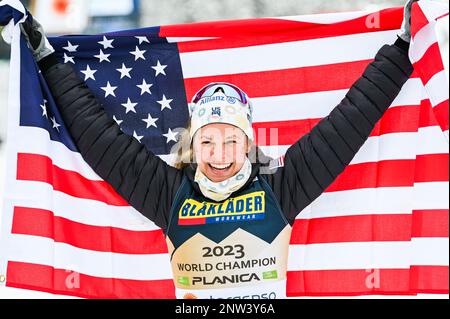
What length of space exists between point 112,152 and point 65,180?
0.96 feet

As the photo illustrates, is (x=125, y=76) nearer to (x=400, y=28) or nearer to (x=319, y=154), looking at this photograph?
(x=319, y=154)

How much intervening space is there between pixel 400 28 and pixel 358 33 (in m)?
0.19

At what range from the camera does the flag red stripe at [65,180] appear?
9.14 feet

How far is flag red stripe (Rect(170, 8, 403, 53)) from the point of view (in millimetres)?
2928

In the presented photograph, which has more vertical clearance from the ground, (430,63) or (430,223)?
(430,63)

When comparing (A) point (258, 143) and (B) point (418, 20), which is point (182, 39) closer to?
(A) point (258, 143)

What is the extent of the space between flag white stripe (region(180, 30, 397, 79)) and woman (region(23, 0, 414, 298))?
16 cm

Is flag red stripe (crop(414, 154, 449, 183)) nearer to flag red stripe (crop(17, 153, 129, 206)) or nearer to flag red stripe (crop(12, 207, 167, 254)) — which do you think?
flag red stripe (crop(12, 207, 167, 254))

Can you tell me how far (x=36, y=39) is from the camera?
9.23 feet

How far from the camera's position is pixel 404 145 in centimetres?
286

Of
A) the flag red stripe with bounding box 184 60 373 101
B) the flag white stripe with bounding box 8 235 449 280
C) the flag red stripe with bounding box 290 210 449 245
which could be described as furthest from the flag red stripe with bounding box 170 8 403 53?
the flag white stripe with bounding box 8 235 449 280

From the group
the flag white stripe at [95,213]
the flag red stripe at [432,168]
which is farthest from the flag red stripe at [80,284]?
the flag red stripe at [432,168]

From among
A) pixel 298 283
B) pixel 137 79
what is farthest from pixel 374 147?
pixel 137 79

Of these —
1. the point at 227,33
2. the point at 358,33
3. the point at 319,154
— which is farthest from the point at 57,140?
the point at 358,33
